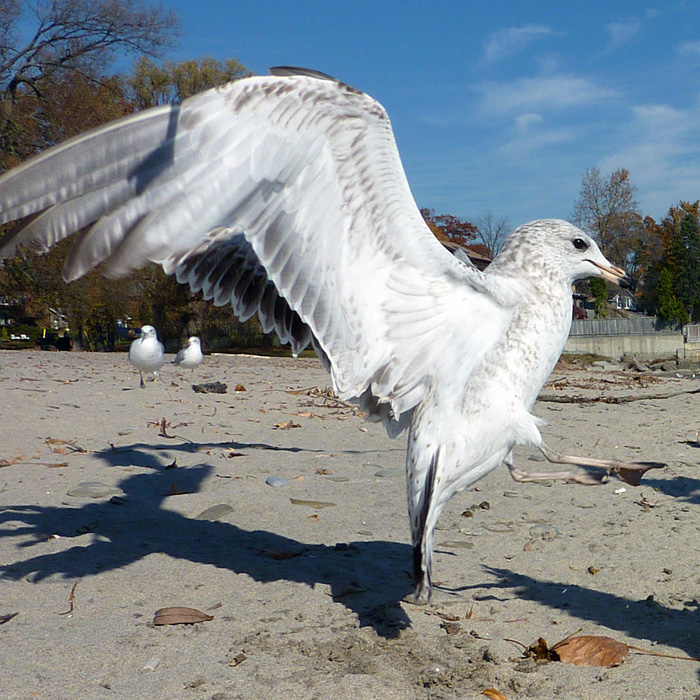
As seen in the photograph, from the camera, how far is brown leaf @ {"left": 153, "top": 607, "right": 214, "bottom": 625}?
2.86 m

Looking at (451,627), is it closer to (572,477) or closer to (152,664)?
(572,477)

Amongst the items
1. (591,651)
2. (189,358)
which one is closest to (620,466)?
(591,651)

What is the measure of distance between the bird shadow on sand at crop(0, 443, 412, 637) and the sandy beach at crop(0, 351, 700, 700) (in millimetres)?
15

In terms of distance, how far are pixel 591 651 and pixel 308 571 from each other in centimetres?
139

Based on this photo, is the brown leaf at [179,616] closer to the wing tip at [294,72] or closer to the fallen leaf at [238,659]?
the fallen leaf at [238,659]

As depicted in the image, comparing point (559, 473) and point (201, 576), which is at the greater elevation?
point (559, 473)

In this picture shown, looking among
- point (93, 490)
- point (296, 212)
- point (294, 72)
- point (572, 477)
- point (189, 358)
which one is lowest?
point (93, 490)

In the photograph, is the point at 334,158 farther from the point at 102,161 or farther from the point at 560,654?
the point at 560,654

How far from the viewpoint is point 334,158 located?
269cm

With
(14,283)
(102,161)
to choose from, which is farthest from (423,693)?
(14,283)

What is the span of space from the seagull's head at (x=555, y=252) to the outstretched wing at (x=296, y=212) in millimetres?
280

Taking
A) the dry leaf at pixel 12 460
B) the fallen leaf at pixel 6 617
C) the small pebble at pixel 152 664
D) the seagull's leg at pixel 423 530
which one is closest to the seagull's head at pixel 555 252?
the seagull's leg at pixel 423 530

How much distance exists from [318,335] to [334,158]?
70cm

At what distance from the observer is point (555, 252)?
10.5ft
